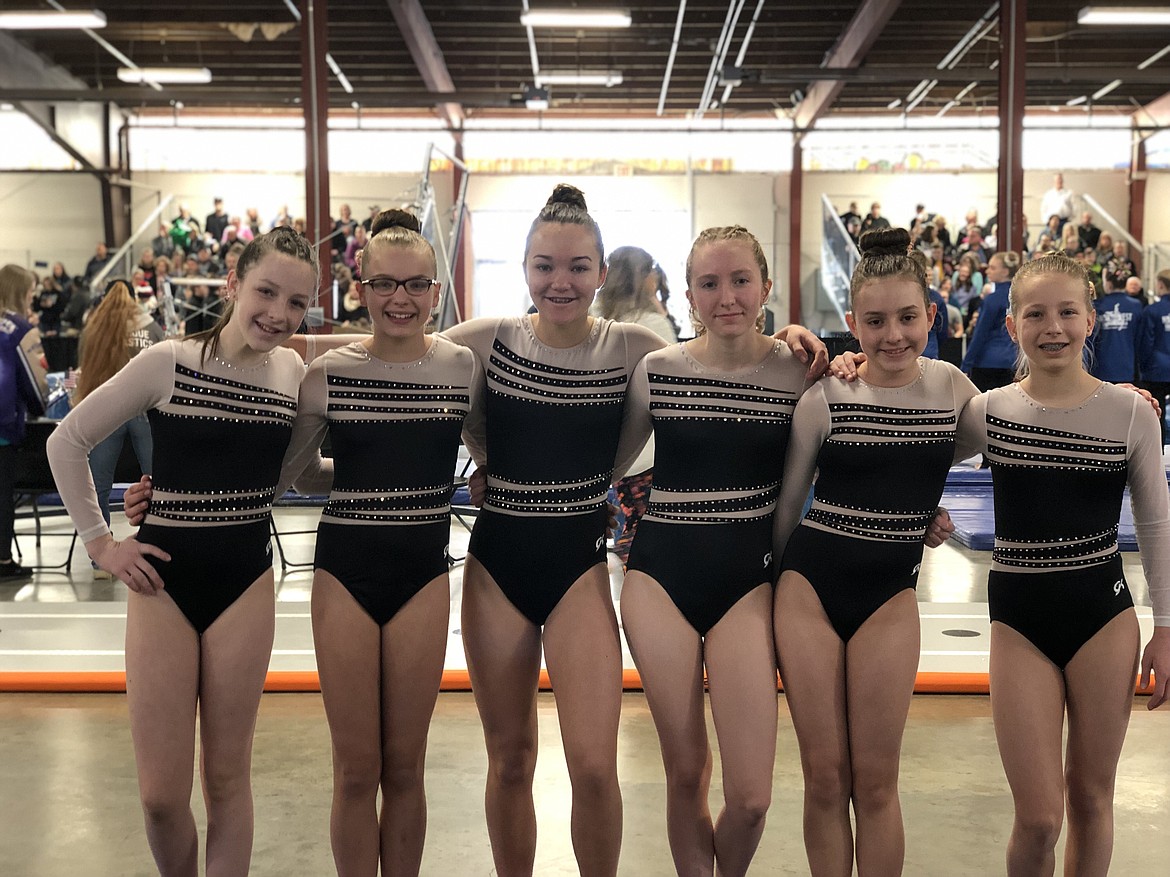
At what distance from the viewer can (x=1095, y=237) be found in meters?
16.8

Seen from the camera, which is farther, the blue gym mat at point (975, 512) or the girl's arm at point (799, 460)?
the blue gym mat at point (975, 512)

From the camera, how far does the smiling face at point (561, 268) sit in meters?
2.56

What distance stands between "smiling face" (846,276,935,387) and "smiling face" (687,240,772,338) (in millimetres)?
234

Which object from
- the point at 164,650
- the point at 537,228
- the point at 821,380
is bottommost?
the point at 164,650

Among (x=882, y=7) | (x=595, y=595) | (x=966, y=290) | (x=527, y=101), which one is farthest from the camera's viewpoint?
(x=527, y=101)

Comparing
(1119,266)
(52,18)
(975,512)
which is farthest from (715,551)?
(1119,266)

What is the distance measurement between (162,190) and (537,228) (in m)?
19.1

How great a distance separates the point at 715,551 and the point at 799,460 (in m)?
0.27

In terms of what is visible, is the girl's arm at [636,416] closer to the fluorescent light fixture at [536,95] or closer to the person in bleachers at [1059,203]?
the fluorescent light fixture at [536,95]

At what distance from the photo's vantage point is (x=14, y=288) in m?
6.42

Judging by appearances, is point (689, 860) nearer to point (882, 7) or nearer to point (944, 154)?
point (882, 7)

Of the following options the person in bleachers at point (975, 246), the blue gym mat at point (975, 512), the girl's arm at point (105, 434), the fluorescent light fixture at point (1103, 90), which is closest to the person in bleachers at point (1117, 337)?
the blue gym mat at point (975, 512)

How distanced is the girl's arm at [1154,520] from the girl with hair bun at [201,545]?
179 centimetres

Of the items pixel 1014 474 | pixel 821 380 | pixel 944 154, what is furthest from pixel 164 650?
pixel 944 154
